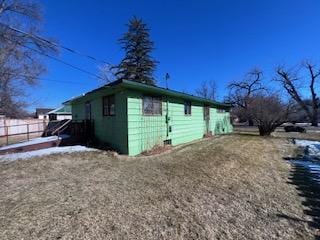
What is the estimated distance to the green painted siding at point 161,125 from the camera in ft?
27.8

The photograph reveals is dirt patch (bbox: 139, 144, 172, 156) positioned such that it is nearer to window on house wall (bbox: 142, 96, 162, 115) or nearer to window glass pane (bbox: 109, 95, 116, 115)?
window on house wall (bbox: 142, 96, 162, 115)

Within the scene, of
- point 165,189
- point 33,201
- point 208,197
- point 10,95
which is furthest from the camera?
point 10,95

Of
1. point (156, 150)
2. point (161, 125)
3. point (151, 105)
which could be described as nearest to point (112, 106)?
point (151, 105)

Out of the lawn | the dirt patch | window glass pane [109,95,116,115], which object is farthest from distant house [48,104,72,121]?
the lawn

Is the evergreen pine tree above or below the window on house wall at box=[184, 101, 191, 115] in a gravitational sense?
above

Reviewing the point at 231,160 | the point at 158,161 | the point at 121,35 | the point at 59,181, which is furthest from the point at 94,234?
the point at 121,35

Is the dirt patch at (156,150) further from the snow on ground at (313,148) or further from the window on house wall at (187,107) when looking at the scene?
the snow on ground at (313,148)

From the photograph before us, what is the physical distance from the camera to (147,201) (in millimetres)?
4066

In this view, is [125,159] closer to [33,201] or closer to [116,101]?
[116,101]

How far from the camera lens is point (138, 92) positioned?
8.80 metres

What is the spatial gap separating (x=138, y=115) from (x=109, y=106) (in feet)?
5.12

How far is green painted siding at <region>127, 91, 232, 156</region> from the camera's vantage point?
27.8ft

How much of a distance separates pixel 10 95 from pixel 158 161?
861 inches

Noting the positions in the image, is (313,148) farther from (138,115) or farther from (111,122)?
(111,122)
